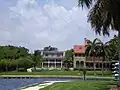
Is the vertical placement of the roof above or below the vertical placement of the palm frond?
above

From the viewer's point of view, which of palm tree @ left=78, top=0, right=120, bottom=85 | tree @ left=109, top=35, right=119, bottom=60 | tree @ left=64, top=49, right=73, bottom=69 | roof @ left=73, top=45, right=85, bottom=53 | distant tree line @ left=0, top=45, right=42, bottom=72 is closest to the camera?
palm tree @ left=78, top=0, right=120, bottom=85

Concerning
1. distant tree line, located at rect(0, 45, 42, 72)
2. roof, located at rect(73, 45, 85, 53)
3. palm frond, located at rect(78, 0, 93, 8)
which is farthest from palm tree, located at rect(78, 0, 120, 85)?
roof, located at rect(73, 45, 85, 53)

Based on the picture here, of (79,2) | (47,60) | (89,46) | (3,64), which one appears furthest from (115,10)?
(47,60)

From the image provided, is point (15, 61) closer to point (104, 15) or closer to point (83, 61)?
point (83, 61)

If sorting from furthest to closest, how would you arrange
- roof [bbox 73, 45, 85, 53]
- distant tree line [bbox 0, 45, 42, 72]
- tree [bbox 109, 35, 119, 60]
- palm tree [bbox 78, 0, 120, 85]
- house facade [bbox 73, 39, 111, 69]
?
roof [bbox 73, 45, 85, 53]
house facade [bbox 73, 39, 111, 69]
distant tree line [bbox 0, 45, 42, 72]
tree [bbox 109, 35, 119, 60]
palm tree [bbox 78, 0, 120, 85]

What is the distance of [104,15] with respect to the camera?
2253 cm

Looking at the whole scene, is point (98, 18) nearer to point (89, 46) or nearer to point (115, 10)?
point (115, 10)

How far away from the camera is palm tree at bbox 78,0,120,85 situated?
20.9m

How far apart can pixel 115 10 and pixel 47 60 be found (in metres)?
121

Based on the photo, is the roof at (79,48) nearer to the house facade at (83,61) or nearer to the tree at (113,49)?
the house facade at (83,61)

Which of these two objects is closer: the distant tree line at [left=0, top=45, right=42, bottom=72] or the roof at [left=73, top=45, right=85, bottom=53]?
the distant tree line at [left=0, top=45, right=42, bottom=72]

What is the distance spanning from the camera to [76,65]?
381ft

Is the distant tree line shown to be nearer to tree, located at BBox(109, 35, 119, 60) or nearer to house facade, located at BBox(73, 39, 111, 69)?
house facade, located at BBox(73, 39, 111, 69)

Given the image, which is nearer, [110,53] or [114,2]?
[114,2]
